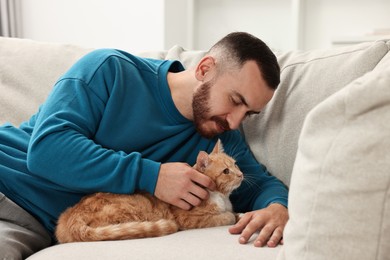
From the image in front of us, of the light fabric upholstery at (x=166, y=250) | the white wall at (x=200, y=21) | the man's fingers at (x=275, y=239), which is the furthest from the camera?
the white wall at (x=200, y=21)

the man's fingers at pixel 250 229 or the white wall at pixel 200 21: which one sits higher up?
the white wall at pixel 200 21

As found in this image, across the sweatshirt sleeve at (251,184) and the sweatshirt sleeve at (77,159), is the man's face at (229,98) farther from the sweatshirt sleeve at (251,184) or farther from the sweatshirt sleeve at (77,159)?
the sweatshirt sleeve at (77,159)

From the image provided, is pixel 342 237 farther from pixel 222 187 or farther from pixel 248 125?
pixel 248 125

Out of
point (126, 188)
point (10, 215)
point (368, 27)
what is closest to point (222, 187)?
point (126, 188)

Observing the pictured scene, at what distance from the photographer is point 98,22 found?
11.6 ft

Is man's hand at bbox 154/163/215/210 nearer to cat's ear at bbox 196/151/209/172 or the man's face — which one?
cat's ear at bbox 196/151/209/172

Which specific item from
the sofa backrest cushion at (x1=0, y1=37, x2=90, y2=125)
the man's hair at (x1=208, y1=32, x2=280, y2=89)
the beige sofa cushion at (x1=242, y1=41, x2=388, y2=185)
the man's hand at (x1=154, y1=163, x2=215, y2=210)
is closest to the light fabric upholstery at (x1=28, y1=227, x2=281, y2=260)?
the man's hand at (x1=154, y1=163, x2=215, y2=210)

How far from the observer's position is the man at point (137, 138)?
1459mm

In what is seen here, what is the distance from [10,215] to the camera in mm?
1493

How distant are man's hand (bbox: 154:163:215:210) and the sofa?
0.09 meters

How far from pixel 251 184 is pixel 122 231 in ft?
1.70

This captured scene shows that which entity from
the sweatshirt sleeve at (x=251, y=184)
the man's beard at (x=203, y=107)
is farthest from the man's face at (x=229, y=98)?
the sweatshirt sleeve at (x=251, y=184)

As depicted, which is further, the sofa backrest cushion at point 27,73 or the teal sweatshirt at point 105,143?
the sofa backrest cushion at point 27,73

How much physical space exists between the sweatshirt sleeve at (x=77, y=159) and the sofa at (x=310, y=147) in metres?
0.18
